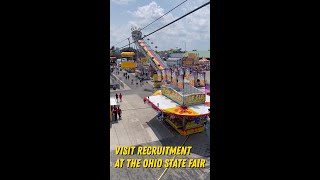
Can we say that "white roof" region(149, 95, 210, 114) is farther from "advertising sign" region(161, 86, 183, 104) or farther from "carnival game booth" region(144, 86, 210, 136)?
"advertising sign" region(161, 86, 183, 104)

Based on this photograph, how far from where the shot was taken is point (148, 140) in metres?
11.5

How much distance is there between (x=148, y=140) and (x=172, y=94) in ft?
13.4

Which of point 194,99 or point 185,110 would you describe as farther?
point 194,99

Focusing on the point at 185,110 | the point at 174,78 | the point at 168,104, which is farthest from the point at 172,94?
the point at 174,78

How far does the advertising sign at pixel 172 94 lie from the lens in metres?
13.2

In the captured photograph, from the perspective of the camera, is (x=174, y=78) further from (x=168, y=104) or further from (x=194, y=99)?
(x=194, y=99)

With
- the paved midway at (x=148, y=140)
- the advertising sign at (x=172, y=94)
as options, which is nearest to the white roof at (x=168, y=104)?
the advertising sign at (x=172, y=94)

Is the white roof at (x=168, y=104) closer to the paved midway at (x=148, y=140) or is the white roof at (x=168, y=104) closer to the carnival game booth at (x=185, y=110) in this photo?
the carnival game booth at (x=185, y=110)

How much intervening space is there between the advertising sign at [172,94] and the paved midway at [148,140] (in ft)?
6.35
